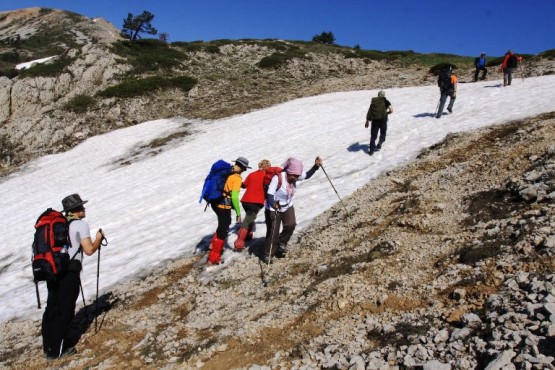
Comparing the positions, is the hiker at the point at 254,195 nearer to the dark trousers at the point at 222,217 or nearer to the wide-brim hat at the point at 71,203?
the dark trousers at the point at 222,217

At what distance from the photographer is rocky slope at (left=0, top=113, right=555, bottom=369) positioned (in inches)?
192

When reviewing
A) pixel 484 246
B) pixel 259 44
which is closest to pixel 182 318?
pixel 484 246

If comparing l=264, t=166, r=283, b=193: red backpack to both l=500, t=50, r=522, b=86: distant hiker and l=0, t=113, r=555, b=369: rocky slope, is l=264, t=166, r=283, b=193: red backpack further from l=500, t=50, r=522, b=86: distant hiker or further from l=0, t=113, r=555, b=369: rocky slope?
l=500, t=50, r=522, b=86: distant hiker

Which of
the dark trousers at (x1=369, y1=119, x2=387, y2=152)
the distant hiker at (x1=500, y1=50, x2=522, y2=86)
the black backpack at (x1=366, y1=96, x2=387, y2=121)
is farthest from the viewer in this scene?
the distant hiker at (x1=500, y1=50, x2=522, y2=86)

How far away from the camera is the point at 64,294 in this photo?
7289 mm

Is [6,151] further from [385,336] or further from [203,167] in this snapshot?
[385,336]

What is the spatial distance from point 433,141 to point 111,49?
37.2m

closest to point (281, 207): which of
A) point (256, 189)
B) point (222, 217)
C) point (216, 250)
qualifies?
point (256, 189)

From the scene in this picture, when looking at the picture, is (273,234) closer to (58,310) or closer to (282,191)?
(282,191)

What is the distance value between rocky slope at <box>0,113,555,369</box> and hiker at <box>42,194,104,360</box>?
33cm

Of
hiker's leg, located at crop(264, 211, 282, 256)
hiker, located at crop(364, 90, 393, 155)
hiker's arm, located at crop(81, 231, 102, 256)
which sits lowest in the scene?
hiker's leg, located at crop(264, 211, 282, 256)

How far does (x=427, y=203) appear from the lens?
365 inches

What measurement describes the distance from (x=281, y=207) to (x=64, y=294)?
4496 mm

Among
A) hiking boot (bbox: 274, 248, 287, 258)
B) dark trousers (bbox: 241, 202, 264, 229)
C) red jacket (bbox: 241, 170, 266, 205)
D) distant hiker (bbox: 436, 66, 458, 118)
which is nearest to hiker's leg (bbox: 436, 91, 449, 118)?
distant hiker (bbox: 436, 66, 458, 118)
